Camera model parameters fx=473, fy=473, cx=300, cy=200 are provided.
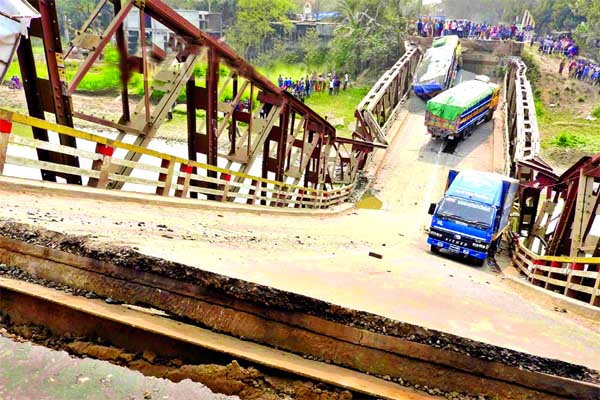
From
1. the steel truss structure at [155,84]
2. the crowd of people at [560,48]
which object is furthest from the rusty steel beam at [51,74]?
the crowd of people at [560,48]

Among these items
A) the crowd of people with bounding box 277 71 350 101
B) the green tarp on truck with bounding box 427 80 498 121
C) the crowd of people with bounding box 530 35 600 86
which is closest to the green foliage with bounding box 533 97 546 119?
the crowd of people with bounding box 530 35 600 86

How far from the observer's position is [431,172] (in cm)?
2480

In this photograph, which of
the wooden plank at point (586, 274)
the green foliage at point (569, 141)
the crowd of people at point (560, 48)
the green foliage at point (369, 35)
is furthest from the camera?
the green foliage at point (369, 35)

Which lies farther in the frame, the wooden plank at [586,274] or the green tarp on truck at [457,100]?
the green tarp on truck at [457,100]

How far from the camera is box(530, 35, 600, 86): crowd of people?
40562mm

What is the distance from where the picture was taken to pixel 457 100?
2661 cm

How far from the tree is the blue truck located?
40.0 metres

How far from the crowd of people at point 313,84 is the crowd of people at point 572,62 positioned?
780 inches

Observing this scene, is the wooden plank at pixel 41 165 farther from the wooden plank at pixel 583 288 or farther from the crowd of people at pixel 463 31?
the crowd of people at pixel 463 31

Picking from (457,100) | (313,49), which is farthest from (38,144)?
(313,49)

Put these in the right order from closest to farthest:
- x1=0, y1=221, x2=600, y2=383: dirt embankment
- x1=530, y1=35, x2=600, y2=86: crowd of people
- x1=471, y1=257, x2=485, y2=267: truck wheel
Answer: x1=0, y1=221, x2=600, y2=383: dirt embankment, x1=471, y1=257, x2=485, y2=267: truck wheel, x1=530, y1=35, x2=600, y2=86: crowd of people

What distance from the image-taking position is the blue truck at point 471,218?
13.9 metres

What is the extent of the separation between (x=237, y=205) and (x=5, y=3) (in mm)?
5996

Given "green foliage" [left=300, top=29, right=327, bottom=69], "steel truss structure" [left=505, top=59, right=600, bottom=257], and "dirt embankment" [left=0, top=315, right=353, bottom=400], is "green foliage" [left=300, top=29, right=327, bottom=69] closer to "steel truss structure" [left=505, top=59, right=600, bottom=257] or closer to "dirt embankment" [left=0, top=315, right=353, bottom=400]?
"steel truss structure" [left=505, top=59, right=600, bottom=257]
